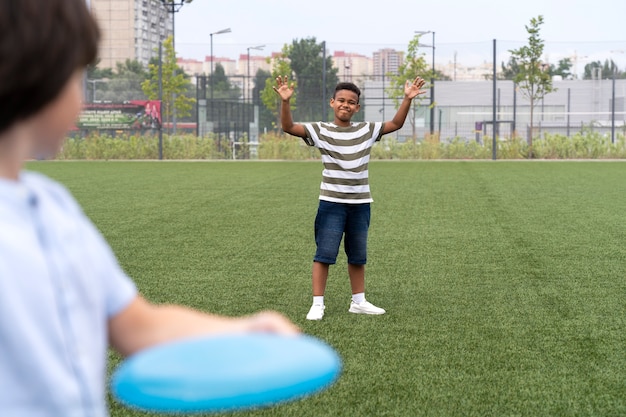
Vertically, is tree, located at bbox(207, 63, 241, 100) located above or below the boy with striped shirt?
above

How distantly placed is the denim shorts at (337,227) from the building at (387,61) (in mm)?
26601

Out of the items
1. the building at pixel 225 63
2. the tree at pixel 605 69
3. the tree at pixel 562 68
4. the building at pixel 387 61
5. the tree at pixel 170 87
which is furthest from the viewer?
the building at pixel 225 63

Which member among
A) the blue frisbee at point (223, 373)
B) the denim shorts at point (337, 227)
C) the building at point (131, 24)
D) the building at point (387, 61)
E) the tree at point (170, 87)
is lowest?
the denim shorts at point (337, 227)

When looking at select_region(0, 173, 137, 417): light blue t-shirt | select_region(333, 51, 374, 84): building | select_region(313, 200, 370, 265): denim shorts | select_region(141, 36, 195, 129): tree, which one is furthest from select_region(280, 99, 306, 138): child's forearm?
select_region(333, 51, 374, 84): building

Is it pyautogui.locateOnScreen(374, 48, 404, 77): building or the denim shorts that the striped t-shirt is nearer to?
the denim shorts

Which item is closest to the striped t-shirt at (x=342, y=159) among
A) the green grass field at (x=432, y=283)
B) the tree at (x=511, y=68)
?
the green grass field at (x=432, y=283)

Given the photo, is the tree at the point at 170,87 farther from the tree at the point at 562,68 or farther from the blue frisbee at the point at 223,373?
the blue frisbee at the point at 223,373

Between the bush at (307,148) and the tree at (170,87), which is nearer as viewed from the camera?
the bush at (307,148)

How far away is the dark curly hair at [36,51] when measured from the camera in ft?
3.57

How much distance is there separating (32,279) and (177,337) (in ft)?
0.94

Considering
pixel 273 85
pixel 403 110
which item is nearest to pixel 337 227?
pixel 403 110

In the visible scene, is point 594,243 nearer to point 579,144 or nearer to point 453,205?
point 453,205

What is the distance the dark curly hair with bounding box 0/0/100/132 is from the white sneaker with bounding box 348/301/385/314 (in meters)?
4.89

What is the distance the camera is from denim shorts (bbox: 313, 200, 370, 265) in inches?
230
